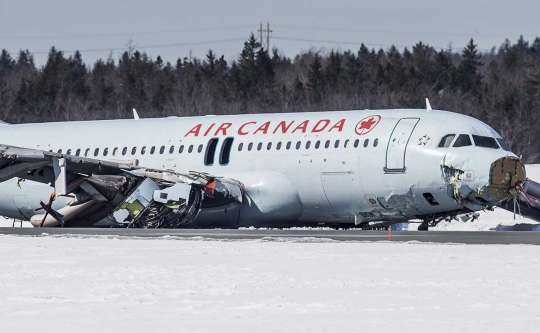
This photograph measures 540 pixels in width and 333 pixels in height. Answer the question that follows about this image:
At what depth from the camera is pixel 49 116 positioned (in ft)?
405

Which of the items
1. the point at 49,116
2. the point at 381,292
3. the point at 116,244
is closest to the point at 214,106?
the point at 49,116

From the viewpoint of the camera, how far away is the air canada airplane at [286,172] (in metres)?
34.1

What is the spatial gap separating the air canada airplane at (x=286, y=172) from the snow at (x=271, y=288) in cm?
821

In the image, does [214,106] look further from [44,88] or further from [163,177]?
[163,177]

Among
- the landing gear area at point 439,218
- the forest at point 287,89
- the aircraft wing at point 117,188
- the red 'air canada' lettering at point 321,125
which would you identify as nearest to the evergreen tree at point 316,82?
the forest at point 287,89

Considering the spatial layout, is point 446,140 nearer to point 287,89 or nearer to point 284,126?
point 284,126

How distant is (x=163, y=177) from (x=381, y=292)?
19703mm

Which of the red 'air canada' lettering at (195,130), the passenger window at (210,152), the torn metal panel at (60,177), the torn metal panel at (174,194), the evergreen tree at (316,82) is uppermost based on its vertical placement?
the evergreen tree at (316,82)

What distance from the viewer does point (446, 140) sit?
34219 mm

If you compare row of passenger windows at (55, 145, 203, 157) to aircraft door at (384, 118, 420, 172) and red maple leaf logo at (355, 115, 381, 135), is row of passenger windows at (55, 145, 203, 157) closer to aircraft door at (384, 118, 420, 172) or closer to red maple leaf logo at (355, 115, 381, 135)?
red maple leaf logo at (355, 115, 381, 135)

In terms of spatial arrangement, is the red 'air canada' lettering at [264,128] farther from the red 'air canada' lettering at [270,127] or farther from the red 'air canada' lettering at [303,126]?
the red 'air canada' lettering at [303,126]

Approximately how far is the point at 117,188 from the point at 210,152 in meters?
3.16

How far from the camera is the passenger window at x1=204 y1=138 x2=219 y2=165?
3838cm

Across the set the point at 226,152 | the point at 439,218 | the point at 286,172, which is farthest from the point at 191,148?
the point at 439,218
